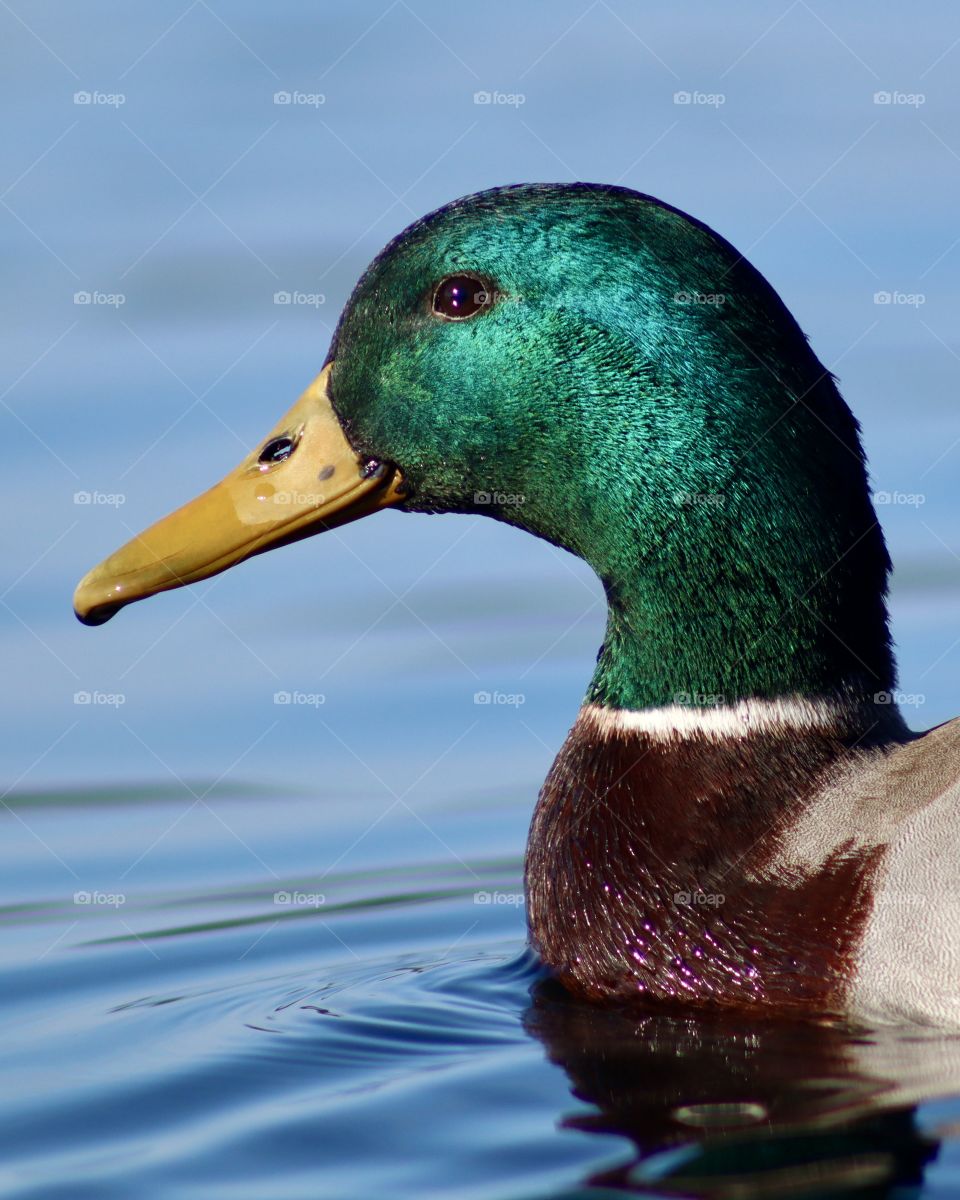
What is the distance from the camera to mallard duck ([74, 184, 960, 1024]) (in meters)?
5.33

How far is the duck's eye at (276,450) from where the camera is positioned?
229 inches

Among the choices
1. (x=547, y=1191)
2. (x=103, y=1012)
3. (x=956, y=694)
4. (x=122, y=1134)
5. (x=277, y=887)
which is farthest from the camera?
(x=956, y=694)

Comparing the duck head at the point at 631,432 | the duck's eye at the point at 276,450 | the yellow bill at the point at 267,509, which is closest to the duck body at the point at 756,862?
the duck head at the point at 631,432

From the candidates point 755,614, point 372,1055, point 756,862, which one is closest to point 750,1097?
point 756,862

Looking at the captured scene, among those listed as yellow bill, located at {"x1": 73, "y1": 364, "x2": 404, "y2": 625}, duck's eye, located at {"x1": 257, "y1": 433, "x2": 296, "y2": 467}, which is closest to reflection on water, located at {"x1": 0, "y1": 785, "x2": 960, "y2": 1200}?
yellow bill, located at {"x1": 73, "y1": 364, "x2": 404, "y2": 625}

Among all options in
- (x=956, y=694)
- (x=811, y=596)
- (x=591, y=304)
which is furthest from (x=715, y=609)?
(x=956, y=694)

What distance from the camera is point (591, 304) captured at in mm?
5418

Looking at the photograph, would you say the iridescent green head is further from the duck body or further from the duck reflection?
the duck reflection

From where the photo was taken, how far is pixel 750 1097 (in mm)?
4871

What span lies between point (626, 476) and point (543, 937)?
1.08 metres

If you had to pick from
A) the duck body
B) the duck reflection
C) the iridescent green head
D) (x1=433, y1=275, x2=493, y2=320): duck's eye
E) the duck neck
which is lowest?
the duck reflection

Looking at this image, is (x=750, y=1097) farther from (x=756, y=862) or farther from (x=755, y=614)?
(x=755, y=614)

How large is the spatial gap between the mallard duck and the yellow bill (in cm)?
3

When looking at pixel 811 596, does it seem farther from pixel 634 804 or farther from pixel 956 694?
pixel 956 694
